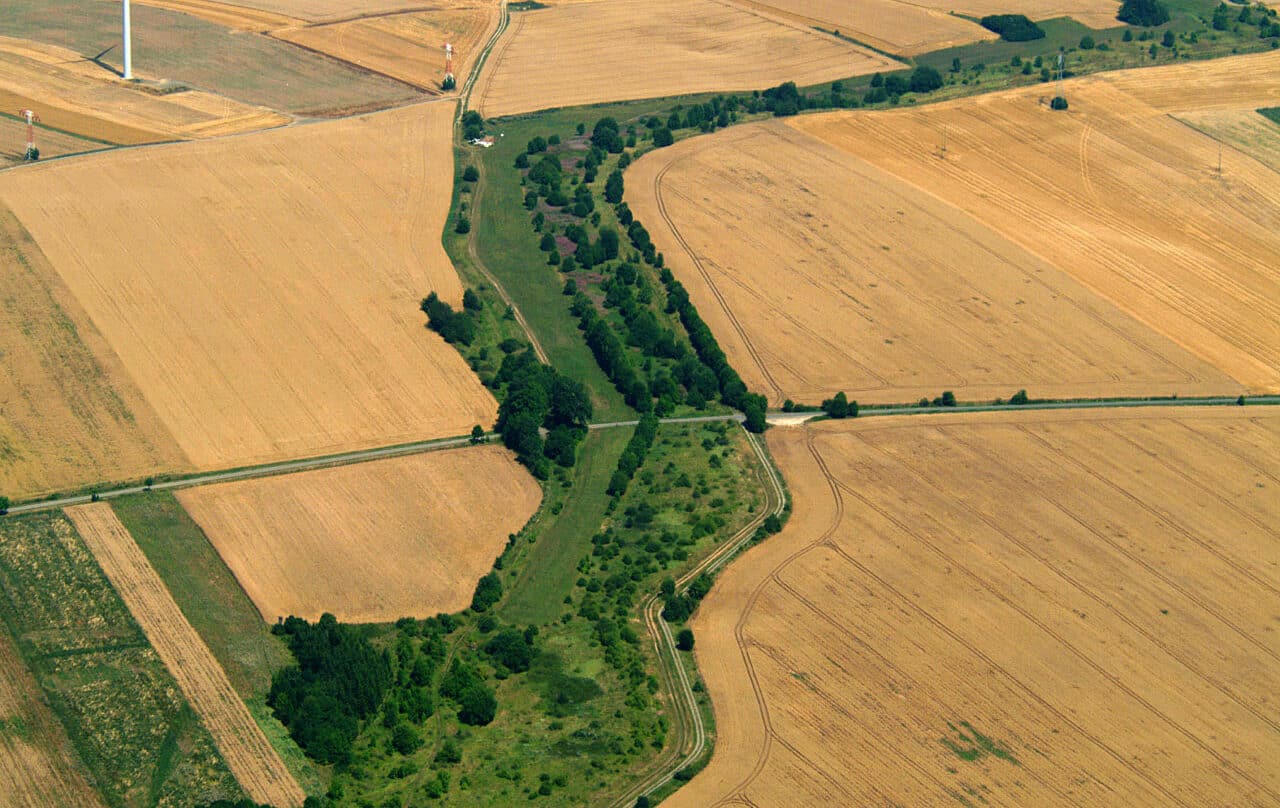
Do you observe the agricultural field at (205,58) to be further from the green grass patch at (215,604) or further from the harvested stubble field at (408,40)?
the green grass patch at (215,604)

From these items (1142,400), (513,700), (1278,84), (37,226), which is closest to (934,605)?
(513,700)

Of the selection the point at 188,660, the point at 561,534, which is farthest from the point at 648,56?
the point at 188,660

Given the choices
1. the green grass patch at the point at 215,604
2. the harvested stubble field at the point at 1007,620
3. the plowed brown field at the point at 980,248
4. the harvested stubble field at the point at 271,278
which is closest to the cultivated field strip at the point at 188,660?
the green grass patch at the point at 215,604

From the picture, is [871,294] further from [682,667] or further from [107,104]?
[107,104]

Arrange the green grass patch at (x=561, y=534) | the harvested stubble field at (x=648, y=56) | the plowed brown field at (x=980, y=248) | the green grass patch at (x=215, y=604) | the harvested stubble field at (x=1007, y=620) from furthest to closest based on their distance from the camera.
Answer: the harvested stubble field at (x=648, y=56), the plowed brown field at (x=980, y=248), the green grass patch at (x=561, y=534), the green grass patch at (x=215, y=604), the harvested stubble field at (x=1007, y=620)

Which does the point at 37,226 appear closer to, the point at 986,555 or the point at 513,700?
the point at 513,700

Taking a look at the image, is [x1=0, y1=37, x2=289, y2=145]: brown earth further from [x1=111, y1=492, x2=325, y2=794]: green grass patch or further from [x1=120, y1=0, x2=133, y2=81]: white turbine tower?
[x1=111, y1=492, x2=325, y2=794]: green grass patch
